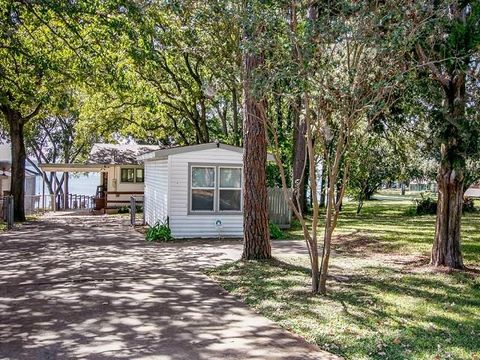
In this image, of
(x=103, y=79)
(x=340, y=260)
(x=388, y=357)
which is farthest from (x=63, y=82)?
(x=388, y=357)

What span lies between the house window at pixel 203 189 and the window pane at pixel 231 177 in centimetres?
28

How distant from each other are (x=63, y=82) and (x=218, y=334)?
35.8 ft

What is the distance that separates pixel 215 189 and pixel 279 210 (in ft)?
10.5

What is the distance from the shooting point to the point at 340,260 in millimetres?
9531

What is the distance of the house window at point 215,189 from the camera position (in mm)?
13125

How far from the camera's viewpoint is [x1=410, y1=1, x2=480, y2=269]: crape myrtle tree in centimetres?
737

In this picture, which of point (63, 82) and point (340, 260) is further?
point (63, 82)

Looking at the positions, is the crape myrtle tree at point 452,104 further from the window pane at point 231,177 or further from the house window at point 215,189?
the house window at point 215,189

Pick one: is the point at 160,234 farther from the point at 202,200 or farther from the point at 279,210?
the point at 279,210

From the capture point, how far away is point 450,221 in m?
8.43

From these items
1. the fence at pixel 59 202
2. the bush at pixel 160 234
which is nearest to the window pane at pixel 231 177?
the bush at pixel 160 234

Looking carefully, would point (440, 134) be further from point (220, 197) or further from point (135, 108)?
point (135, 108)

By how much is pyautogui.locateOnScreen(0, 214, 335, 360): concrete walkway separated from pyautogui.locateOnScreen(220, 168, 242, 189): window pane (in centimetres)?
297

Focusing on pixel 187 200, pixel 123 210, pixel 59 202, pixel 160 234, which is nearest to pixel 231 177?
pixel 187 200
